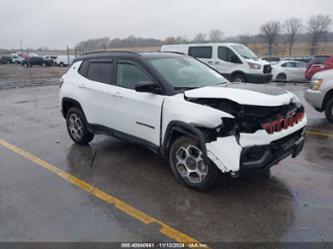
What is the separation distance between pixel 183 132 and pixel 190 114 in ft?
0.84

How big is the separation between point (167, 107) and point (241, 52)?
34.9 ft

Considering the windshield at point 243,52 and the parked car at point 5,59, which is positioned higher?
the windshield at point 243,52

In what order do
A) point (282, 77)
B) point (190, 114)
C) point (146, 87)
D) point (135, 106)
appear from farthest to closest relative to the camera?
point (282, 77), point (135, 106), point (146, 87), point (190, 114)

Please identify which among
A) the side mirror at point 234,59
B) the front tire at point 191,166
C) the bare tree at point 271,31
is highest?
the bare tree at point 271,31

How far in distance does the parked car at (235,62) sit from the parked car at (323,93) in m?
5.99

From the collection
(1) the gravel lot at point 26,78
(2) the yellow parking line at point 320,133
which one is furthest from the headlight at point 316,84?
(1) the gravel lot at point 26,78

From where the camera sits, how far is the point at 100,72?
5242 millimetres

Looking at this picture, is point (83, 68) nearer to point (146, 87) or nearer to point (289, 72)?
point (146, 87)

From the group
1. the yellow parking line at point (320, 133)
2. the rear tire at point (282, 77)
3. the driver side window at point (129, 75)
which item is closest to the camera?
the driver side window at point (129, 75)

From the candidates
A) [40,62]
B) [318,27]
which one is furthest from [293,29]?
[40,62]

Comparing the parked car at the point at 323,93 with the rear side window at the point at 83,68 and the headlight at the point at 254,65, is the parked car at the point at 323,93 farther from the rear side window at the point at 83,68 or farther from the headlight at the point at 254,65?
the headlight at the point at 254,65

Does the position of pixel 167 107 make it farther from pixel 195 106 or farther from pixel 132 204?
pixel 132 204

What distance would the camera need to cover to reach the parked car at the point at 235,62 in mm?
13039

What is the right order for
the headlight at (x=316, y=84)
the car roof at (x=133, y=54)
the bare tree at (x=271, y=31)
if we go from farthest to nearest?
the bare tree at (x=271, y=31), the headlight at (x=316, y=84), the car roof at (x=133, y=54)
